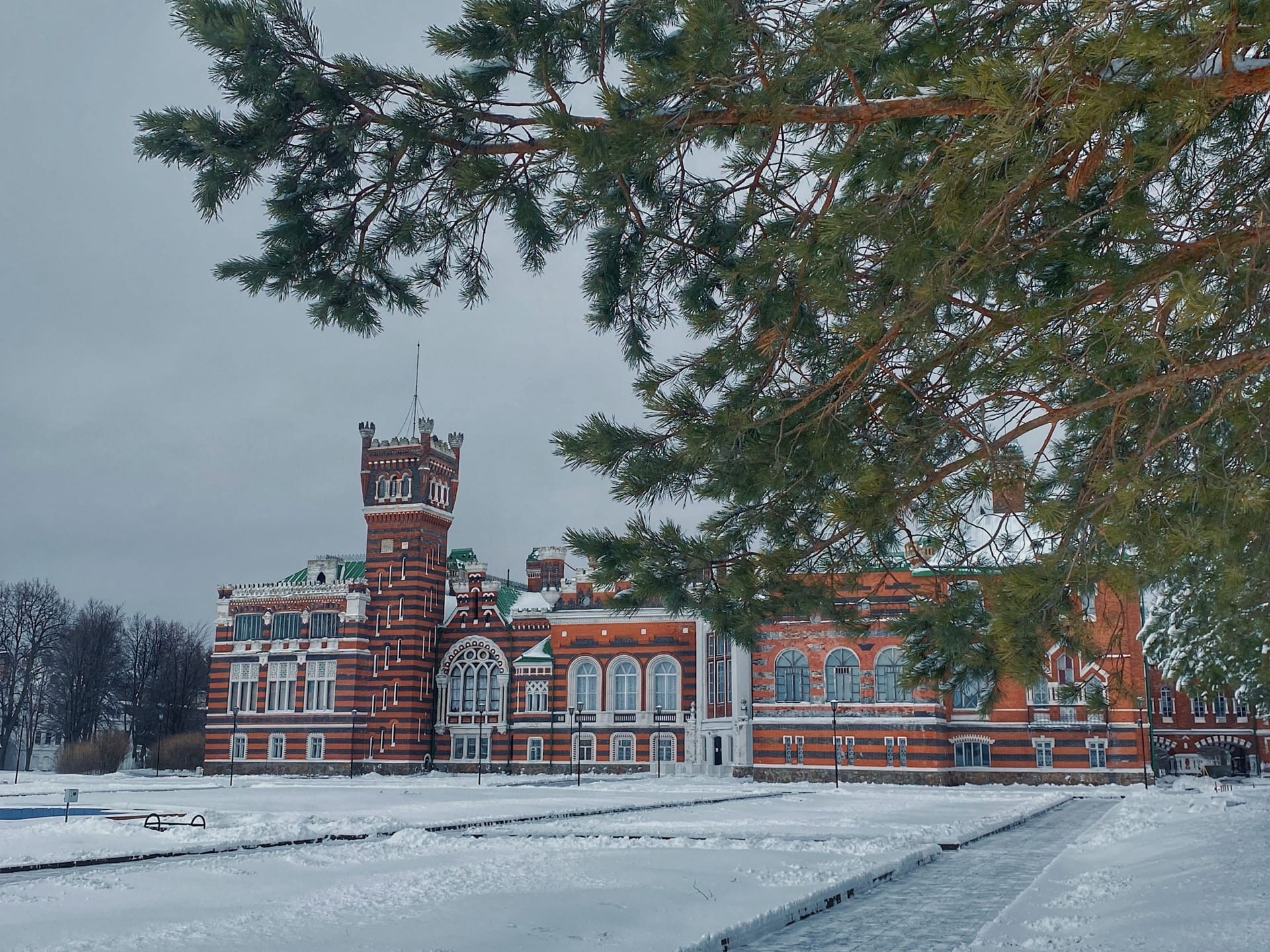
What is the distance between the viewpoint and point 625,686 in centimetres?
5134

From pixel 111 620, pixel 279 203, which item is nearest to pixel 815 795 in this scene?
pixel 279 203

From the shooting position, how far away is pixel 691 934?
30.3 feet

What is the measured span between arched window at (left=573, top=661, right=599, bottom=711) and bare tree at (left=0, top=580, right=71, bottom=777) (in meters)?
33.8

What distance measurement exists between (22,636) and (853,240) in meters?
70.7

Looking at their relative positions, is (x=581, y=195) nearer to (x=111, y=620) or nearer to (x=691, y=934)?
(x=691, y=934)

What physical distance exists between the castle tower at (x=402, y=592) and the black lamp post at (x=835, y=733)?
2182cm

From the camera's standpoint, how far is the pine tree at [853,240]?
5328 mm

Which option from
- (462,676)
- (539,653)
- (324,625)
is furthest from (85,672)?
(539,653)

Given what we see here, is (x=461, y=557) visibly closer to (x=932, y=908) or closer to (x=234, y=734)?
(x=234, y=734)

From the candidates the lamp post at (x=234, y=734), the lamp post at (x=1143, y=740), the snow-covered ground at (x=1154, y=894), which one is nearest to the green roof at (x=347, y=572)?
the lamp post at (x=234, y=734)

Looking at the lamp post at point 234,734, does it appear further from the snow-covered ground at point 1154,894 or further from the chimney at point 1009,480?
the chimney at point 1009,480

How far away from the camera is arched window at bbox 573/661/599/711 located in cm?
5162

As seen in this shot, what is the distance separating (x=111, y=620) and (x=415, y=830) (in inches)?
2431

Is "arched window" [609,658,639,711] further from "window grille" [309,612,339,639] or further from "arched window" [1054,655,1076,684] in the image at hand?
"arched window" [1054,655,1076,684]
